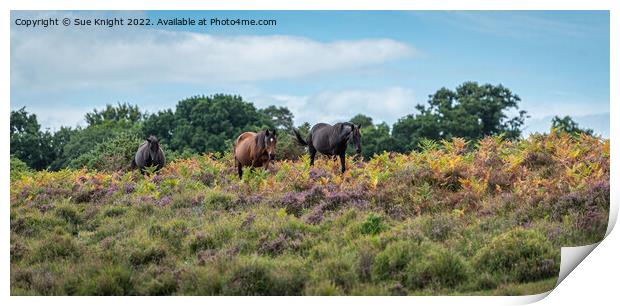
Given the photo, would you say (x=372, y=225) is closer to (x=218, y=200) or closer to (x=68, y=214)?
(x=218, y=200)

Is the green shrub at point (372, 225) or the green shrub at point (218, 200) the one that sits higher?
the green shrub at point (218, 200)

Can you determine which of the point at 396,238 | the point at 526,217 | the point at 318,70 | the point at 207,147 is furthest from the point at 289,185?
the point at 207,147

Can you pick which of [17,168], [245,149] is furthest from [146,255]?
[245,149]

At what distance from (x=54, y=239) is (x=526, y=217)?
719 centimetres

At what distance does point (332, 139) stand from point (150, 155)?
5.14 meters

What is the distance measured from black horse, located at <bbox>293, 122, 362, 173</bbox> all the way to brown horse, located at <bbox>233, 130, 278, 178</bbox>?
4.56 feet

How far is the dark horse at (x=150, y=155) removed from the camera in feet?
58.5

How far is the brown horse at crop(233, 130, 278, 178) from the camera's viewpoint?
14195mm

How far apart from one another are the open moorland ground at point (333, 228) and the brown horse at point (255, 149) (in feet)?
2.33

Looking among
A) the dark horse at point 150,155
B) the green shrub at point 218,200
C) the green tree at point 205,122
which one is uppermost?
the green tree at point 205,122

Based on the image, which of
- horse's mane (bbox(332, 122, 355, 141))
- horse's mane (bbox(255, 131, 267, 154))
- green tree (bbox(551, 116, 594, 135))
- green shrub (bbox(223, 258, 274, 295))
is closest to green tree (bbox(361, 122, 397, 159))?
horse's mane (bbox(332, 122, 355, 141))

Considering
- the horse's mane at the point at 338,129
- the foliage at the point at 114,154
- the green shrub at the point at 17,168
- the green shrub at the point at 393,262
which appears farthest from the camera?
the foliage at the point at 114,154

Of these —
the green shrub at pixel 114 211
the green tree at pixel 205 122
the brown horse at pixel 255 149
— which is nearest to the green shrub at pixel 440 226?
the brown horse at pixel 255 149

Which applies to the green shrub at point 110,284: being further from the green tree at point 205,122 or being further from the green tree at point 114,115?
the green tree at point 205,122
